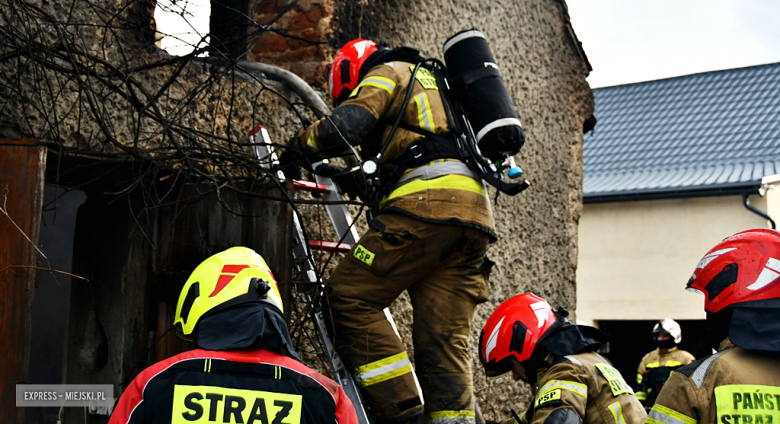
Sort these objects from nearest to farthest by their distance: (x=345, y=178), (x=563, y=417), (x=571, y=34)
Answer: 1. (x=563, y=417)
2. (x=345, y=178)
3. (x=571, y=34)

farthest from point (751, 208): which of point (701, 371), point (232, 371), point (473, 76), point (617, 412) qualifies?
point (232, 371)

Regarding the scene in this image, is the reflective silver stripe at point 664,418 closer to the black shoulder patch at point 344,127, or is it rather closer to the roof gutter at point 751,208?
the black shoulder patch at point 344,127

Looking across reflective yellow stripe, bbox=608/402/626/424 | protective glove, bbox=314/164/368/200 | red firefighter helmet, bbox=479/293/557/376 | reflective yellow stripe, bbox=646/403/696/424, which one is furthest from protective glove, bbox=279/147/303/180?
reflective yellow stripe, bbox=646/403/696/424

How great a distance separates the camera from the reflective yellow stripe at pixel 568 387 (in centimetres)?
240

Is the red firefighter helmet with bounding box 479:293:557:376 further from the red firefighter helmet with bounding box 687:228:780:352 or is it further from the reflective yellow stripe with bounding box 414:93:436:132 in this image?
the reflective yellow stripe with bounding box 414:93:436:132

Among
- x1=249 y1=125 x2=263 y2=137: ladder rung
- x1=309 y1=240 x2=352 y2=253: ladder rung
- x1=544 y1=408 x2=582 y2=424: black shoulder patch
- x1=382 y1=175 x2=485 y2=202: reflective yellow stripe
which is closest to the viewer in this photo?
x1=544 y1=408 x2=582 y2=424: black shoulder patch

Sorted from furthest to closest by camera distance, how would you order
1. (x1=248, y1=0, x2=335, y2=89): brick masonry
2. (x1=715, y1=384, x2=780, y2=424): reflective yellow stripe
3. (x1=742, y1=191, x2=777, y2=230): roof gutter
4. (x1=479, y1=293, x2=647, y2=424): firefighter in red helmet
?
1. (x1=742, y1=191, x2=777, y2=230): roof gutter
2. (x1=248, y1=0, x2=335, y2=89): brick masonry
3. (x1=479, y1=293, x2=647, y2=424): firefighter in red helmet
4. (x1=715, y1=384, x2=780, y2=424): reflective yellow stripe

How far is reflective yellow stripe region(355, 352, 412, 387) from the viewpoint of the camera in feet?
8.94

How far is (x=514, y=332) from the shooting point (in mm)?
2711

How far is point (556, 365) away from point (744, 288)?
700 mm

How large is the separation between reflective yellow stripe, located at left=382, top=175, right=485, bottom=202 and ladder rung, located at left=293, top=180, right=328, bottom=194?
1.25ft

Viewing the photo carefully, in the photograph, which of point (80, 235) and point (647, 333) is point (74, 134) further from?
point (647, 333)

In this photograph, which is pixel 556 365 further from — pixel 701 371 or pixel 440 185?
pixel 440 185

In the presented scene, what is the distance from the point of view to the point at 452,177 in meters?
2.88
